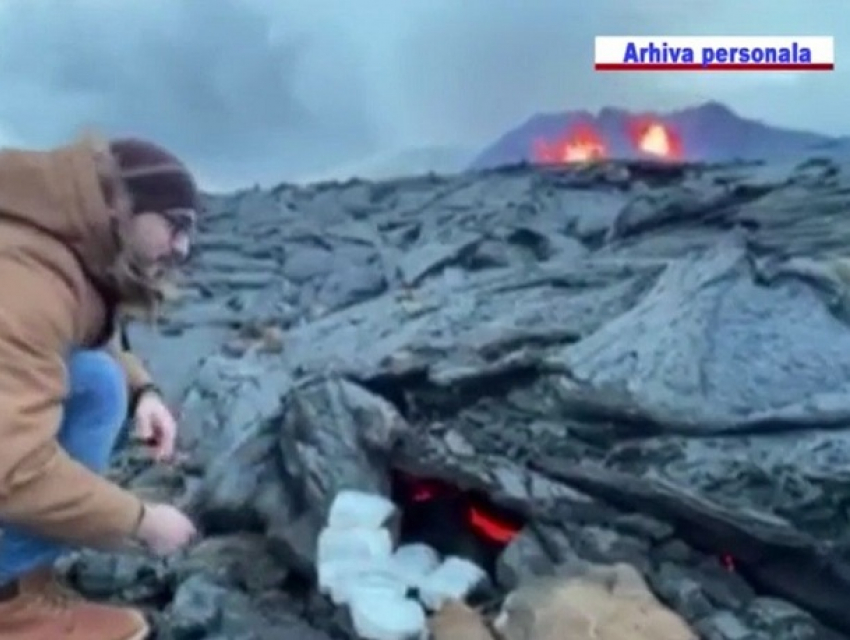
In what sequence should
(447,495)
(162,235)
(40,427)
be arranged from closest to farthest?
1. (40,427)
2. (162,235)
3. (447,495)

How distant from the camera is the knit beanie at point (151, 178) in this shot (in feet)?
4.90

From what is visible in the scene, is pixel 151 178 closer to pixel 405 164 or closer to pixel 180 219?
pixel 180 219

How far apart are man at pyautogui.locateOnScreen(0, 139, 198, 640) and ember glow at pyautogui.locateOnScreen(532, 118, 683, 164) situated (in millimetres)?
377

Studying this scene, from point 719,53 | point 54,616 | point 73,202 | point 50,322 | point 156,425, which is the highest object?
point 719,53

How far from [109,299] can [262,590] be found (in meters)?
0.35

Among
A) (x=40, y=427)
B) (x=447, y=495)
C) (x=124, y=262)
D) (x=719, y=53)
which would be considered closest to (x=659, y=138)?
(x=719, y=53)

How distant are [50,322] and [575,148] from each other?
58 centimetres

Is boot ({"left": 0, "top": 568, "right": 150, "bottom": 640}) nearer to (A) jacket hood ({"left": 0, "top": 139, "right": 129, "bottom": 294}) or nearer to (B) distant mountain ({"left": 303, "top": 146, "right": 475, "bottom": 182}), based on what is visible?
(A) jacket hood ({"left": 0, "top": 139, "right": 129, "bottom": 294})

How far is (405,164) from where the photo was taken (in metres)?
1.70

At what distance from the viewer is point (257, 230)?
1699 mm

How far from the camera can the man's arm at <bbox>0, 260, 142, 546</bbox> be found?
54.1 inches

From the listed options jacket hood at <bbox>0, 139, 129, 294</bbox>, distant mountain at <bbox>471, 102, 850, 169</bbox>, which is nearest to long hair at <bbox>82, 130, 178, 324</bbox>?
jacket hood at <bbox>0, 139, 129, 294</bbox>

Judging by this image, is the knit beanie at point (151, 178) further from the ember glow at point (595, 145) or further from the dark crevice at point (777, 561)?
the dark crevice at point (777, 561)

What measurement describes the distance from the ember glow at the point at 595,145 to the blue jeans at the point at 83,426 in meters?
0.49
